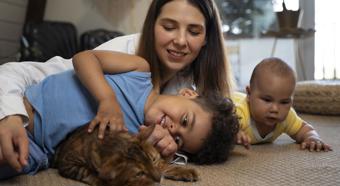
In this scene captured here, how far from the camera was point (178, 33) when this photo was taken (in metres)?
1.42

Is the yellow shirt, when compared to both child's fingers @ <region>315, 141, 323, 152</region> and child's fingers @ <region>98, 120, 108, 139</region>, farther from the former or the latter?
child's fingers @ <region>98, 120, 108, 139</region>

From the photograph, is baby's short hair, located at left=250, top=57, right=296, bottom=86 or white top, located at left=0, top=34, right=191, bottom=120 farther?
baby's short hair, located at left=250, top=57, right=296, bottom=86

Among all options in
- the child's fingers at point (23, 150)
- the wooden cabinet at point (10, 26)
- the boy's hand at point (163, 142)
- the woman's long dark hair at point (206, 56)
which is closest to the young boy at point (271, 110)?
the woman's long dark hair at point (206, 56)

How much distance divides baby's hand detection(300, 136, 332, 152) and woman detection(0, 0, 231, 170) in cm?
35

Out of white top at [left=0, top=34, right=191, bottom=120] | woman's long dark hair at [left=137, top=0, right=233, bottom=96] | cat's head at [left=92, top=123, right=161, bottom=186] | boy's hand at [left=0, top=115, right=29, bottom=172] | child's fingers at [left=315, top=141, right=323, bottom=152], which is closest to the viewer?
cat's head at [left=92, top=123, right=161, bottom=186]

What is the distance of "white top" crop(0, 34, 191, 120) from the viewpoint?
3.38 ft

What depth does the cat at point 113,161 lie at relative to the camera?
80 centimetres

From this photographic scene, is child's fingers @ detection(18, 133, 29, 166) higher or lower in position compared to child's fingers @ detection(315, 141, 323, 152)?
higher

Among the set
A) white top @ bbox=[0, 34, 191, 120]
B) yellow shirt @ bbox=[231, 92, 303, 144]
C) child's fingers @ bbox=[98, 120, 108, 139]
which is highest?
white top @ bbox=[0, 34, 191, 120]

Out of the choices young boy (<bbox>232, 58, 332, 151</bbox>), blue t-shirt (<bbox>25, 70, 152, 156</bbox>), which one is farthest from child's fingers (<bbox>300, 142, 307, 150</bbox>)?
blue t-shirt (<bbox>25, 70, 152, 156</bbox>)

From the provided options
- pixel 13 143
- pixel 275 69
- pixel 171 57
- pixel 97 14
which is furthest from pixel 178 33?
pixel 97 14

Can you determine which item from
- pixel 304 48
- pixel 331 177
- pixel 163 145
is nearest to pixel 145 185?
pixel 163 145

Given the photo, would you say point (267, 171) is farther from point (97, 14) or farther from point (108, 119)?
point (97, 14)

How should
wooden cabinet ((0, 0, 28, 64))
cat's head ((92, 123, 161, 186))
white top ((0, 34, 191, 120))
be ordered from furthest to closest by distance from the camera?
wooden cabinet ((0, 0, 28, 64)) → white top ((0, 34, 191, 120)) → cat's head ((92, 123, 161, 186))
